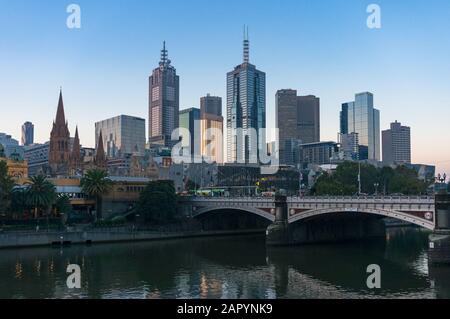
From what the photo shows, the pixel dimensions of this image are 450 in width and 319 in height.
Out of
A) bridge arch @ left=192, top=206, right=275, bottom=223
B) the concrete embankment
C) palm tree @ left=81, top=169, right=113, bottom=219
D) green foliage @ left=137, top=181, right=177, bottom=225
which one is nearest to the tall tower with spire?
palm tree @ left=81, top=169, right=113, bottom=219

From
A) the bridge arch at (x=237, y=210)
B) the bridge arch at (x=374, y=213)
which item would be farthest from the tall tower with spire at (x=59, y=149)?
the bridge arch at (x=374, y=213)

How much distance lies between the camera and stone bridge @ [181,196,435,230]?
68.1 m

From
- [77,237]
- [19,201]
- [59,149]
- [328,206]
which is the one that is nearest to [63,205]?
[19,201]

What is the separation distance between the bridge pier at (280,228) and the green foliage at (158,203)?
92.2 feet

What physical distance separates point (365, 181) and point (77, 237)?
3546 inches

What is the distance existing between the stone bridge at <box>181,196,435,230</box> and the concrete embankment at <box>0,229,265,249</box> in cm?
795

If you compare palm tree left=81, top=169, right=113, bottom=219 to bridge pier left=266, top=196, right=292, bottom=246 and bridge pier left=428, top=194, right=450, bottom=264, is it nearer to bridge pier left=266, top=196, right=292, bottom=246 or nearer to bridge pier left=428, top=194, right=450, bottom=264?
bridge pier left=266, top=196, right=292, bottom=246

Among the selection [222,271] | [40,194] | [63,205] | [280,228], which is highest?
[40,194]

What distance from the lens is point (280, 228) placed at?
87.9m

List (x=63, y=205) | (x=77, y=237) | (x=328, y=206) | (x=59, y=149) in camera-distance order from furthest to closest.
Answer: (x=59, y=149)
(x=63, y=205)
(x=77, y=237)
(x=328, y=206)

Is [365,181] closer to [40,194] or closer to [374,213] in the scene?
[374,213]

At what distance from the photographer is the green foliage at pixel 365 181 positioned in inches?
4695
